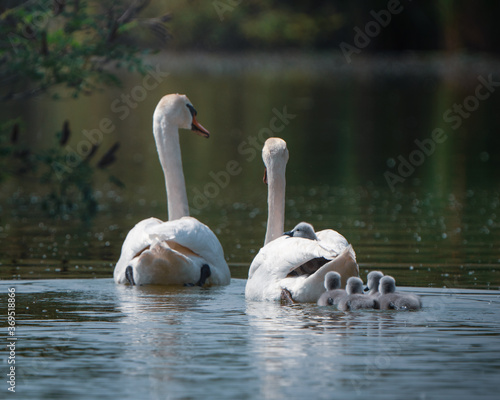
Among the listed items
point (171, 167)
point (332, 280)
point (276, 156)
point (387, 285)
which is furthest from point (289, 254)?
point (171, 167)

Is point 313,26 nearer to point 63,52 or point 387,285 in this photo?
point 63,52

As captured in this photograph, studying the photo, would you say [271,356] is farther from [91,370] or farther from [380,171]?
[380,171]

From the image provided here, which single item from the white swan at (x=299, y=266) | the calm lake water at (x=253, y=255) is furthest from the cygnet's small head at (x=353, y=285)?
the calm lake water at (x=253, y=255)

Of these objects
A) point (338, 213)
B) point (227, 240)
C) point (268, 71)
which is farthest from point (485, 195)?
point (268, 71)

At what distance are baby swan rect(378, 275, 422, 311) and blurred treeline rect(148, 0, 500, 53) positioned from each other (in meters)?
62.5

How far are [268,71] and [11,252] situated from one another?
57413mm

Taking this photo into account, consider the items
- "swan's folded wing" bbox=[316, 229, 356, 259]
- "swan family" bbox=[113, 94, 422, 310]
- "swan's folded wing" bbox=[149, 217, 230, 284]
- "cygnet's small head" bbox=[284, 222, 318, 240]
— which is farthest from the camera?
"swan's folded wing" bbox=[149, 217, 230, 284]

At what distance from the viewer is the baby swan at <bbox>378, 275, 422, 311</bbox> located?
32.2 feet

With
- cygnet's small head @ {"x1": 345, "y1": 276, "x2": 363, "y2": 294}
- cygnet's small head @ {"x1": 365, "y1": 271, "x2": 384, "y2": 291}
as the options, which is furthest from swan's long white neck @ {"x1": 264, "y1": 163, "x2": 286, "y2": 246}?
cygnet's small head @ {"x1": 345, "y1": 276, "x2": 363, "y2": 294}

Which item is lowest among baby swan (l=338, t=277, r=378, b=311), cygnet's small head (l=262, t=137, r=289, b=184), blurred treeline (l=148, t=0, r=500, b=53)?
baby swan (l=338, t=277, r=378, b=311)

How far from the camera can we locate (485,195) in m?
19.7

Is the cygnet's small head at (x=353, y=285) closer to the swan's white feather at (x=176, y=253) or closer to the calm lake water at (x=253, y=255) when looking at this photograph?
the calm lake water at (x=253, y=255)

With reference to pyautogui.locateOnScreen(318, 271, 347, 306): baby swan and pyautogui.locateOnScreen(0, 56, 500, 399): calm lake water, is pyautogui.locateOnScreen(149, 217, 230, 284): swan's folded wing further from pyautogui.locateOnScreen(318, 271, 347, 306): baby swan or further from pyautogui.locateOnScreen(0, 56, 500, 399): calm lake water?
pyautogui.locateOnScreen(318, 271, 347, 306): baby swan

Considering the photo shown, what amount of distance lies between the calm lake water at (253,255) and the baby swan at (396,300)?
0.10 meters
